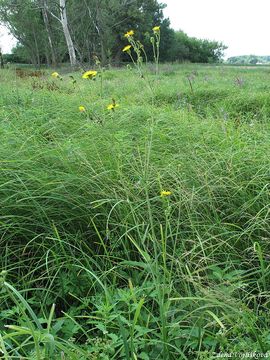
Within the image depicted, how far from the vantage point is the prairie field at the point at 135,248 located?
1.14 meters

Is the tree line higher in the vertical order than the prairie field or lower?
higher

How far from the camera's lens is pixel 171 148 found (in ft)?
7.82

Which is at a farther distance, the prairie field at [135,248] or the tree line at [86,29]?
the tree line at [86,29]

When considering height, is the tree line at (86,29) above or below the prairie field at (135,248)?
above

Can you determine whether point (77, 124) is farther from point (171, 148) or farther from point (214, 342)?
point (214, 342)

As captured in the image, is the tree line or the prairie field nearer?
the prairie field

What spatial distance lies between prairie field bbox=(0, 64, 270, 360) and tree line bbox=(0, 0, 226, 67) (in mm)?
16877

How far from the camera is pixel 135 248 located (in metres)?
1.66

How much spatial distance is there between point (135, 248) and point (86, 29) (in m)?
24.2

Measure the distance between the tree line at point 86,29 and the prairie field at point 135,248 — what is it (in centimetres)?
1688

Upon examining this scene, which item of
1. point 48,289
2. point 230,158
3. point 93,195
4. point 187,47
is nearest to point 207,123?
point 230,158

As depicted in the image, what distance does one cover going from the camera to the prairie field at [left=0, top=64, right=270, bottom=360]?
114 centimetres

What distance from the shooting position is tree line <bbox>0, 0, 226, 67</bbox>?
22.0 m

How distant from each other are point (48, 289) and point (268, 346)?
2.66 ft
